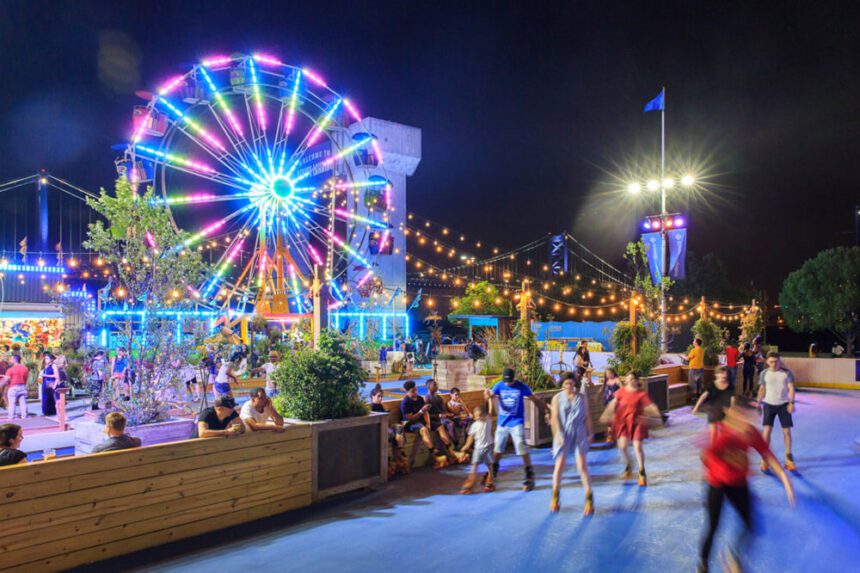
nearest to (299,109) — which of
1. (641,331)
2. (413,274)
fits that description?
(641,331)

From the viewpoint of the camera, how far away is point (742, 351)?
16.8m

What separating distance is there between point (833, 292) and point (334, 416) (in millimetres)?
40439

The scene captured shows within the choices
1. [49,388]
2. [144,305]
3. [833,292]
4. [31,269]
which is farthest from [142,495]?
[833,292]

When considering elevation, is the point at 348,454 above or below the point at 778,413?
below

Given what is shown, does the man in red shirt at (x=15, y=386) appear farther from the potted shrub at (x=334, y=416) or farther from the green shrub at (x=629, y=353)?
the green shrub at (x=629, y=353)

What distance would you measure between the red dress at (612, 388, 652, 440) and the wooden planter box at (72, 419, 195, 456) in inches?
199

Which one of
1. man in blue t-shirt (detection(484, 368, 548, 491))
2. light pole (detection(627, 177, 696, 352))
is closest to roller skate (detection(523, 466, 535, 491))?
man in blue t-shirt (detection(484, 368, 548, 491))

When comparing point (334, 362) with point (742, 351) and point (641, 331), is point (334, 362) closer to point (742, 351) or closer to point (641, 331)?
point (641, 331)

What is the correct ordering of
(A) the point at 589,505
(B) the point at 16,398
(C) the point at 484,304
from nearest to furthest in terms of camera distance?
1. (A) the point at 589,505
2. (B) the point at 16,398
3. (C) the point at 484,304

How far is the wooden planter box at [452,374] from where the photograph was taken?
54.2 feet

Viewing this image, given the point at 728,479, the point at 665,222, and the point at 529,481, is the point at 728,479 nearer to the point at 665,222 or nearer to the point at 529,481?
the point at 529,481

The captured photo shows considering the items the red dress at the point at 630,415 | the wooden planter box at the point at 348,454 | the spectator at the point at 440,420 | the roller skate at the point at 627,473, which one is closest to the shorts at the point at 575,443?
the red dress at the point at 630,415

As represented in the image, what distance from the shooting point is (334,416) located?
6.71 m

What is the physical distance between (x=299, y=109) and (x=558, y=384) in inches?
590
